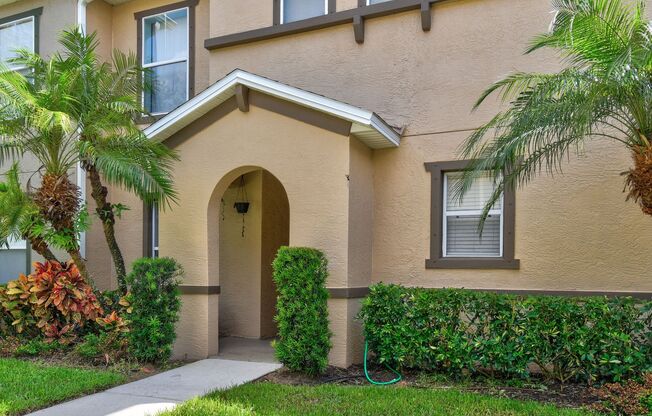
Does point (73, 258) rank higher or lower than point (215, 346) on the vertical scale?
higher

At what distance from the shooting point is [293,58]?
9.62m

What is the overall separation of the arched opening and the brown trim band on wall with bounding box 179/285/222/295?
152 centimetres

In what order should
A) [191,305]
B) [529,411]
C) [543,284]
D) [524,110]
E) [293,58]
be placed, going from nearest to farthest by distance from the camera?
[529,411] → [524,110] → [543,284] → [191,305] → [293,58]

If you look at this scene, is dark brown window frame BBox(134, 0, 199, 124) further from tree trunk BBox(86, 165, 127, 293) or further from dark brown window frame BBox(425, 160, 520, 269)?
dark brown window frame BBox(425, 160, 520, 269)

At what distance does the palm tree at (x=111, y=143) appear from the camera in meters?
8.30

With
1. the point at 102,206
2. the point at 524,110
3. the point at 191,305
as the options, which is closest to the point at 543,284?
the point at 524,110

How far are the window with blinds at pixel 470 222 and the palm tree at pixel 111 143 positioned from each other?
13.8ft

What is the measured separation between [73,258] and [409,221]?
5.56 m

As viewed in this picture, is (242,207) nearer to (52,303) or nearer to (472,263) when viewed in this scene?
(52,303)

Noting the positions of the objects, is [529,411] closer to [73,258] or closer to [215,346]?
[215,346]

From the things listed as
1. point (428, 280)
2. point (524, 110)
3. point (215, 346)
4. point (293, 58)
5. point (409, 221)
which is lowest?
point (215, 346)

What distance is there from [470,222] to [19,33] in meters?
10.7

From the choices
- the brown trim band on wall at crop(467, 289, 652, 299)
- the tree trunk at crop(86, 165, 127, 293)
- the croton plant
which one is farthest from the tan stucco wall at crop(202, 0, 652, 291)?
the croton plant

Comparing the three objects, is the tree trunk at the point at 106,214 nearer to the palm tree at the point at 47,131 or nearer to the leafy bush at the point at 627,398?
the palm tree at the point at 47,131
